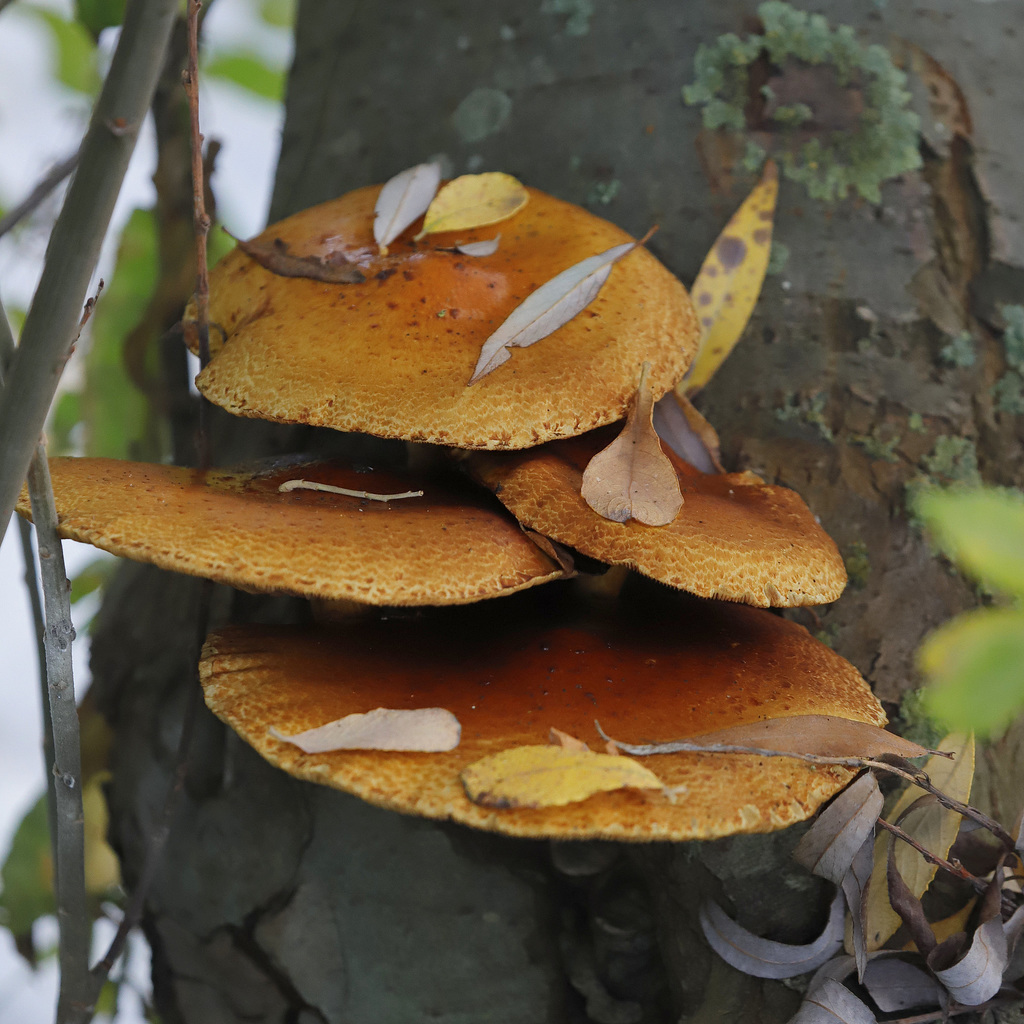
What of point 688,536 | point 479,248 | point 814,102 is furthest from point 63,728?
point 814,102

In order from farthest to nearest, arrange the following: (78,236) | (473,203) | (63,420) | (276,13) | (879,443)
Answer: (276,13) → (63,420) → (879,443) → (473,203) → (78,236)

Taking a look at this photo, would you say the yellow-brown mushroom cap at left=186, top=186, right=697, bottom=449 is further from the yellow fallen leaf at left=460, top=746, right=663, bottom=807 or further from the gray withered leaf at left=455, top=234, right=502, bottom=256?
the yellow fallen leaf at left=460, top=746, right=663, bottom=807

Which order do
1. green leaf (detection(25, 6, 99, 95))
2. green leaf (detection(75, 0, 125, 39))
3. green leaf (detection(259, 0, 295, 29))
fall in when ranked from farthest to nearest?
green leaf (detection(259, 0, 295, 29))
green leaf (detection(25, 6, 99, 95))
green leaf (detection(75, 0, 125, 39))

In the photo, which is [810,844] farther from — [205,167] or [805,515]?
[205,167]

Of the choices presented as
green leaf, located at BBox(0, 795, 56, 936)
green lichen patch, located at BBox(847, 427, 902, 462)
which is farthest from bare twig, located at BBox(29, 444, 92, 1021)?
green lichen patch, located at BBox(847, 427, 902, 462)

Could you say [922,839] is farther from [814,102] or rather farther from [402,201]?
[814,102]

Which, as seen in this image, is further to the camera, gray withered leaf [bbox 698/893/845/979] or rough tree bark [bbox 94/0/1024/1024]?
rough tree bark [bbox 94/0/1024/1024]

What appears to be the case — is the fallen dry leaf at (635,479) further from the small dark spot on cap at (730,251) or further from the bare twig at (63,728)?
the bare twig at (63,728)
